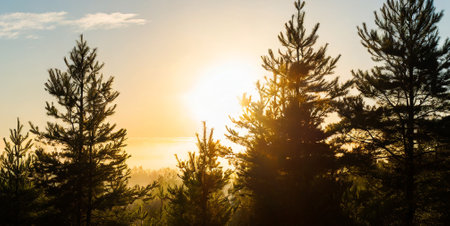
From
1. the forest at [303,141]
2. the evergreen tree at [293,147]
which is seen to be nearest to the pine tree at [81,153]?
the forest at [303,141]

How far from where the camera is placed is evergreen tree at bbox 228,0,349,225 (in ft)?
40.1

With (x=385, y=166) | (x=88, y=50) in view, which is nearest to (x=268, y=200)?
(x=385, y=166)

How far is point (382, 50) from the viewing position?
15.5 m

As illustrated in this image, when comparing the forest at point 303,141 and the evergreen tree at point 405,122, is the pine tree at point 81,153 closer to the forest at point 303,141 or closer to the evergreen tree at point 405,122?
the forest at point 303,141

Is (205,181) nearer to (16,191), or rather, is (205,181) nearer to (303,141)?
(303,141)

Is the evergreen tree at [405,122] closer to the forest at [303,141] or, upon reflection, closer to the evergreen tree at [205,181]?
the forest at [303,141]

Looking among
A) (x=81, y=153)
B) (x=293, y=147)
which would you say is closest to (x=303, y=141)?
(x=293, y=147)

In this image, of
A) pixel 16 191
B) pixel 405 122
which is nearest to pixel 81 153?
pixel 16 191

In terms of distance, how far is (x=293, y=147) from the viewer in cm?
1428

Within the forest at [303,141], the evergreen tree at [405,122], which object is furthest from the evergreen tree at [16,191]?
the evergreen tree at [405,122]

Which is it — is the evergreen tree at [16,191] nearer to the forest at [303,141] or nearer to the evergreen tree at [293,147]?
the forest at [303,141]

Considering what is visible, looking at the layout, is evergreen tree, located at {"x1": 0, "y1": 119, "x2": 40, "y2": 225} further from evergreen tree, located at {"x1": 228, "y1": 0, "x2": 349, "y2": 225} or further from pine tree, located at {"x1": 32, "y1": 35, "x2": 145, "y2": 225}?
evergreen tree, located at {"x1": 228, "y1": 0, "x2": 349, "y2": 225}

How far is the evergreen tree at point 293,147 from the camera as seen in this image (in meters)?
12.2

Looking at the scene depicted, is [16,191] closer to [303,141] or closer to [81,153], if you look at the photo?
[81,153]
